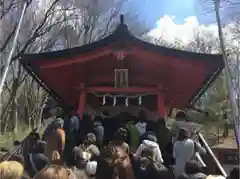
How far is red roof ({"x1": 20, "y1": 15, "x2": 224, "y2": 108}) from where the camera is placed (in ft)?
29.8

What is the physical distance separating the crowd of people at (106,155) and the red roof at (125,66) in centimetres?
167

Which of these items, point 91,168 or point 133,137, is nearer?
point 91,168

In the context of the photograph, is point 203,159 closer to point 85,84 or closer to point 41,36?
point 85,84

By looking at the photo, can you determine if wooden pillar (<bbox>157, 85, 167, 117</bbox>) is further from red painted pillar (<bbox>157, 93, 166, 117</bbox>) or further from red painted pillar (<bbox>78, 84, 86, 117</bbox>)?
red painted pillar (<bbox>78, 84, 86, 117</bbox>)

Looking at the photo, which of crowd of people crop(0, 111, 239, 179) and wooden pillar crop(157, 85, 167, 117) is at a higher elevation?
wooden pillar crop(157, 85, 167, 117)

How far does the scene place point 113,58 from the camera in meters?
10.5

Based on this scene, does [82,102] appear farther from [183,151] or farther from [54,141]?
[183,151]

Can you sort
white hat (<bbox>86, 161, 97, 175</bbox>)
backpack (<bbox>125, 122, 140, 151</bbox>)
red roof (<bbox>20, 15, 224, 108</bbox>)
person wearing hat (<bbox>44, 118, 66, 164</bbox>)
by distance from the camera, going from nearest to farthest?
white hat (<bbox>86, 161, 97, 175</bbox>), person wearing hat (<bbox>44, 118, 66, 164</bbox>), backpack (<bbox>125, 122, 140, 151</bbox>), red roof (<bbox>20, 15, 224, 108</bbox>)

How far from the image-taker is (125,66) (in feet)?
35.2

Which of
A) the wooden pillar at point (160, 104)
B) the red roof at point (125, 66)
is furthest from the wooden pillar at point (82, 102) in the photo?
the wooden pillar at point (160, 104)

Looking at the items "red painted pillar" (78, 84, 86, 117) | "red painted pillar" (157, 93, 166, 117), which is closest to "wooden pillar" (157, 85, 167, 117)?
"red painted pillar" (157, 93, 166, 117)

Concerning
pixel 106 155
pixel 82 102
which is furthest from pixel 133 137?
pixel 106 155

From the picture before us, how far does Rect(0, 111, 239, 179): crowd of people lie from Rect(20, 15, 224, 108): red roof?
1671mm

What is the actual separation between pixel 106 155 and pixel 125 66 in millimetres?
6146
